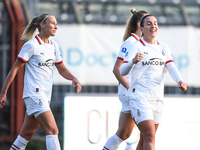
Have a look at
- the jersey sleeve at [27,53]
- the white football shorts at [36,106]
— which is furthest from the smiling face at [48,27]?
the white football shorts at [36,106]

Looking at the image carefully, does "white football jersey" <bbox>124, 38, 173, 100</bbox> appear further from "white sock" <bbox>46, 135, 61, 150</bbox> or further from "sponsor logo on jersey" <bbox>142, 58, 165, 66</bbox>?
"white sock" <bbox>46, 135, 61, 150</bbox>

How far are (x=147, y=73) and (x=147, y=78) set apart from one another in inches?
2.1

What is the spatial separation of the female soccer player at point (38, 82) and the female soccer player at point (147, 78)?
77 centimetres

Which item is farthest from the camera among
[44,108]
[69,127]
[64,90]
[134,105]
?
[64,90]

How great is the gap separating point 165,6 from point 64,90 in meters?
2.55

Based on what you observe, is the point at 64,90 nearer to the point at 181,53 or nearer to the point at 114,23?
the point at 114,23

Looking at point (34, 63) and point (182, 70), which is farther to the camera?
point (182, 70)

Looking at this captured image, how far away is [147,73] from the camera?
17.1 ft

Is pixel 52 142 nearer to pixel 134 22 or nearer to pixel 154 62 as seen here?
pixel 154 62

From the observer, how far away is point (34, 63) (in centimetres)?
564

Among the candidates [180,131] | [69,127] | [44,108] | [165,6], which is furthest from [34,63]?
[165,6]

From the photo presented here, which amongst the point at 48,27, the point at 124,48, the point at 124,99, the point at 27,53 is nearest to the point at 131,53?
the point at 124,48

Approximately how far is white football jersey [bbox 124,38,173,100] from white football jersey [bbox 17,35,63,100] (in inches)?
39.3

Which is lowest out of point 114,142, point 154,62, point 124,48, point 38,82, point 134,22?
point 114,142
